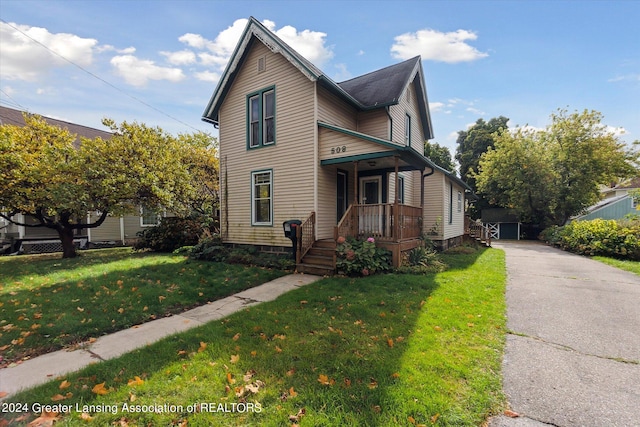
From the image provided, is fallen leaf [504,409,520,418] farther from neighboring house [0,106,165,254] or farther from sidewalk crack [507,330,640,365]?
neighboring house [0,106,165,254]

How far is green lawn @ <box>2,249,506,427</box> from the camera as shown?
2549 millimetres

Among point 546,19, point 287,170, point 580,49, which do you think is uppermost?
point 546,19

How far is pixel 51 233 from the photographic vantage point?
16.8 meters

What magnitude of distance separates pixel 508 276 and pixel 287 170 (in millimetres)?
7832

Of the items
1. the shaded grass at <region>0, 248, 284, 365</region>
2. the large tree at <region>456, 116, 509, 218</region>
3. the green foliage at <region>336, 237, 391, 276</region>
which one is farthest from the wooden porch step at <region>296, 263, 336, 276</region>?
the large tree at <region>456, 116, 509, 218</region>

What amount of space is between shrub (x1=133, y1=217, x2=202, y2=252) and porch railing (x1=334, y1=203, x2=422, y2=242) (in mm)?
8623

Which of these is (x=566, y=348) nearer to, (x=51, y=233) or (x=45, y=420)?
(x=45, y=420)

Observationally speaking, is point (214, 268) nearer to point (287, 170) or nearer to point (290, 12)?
point (287, 170)

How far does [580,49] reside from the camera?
8.56 m

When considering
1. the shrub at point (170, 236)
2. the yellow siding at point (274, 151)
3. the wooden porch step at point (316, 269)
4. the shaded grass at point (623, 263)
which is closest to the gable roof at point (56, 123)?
the shrub at point (170, 236)

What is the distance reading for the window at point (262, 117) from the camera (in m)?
10.9

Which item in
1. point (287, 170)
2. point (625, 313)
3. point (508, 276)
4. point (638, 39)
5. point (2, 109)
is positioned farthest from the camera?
point (2, 109)

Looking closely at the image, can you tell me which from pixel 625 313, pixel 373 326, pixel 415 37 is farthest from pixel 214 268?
pixel 415 37

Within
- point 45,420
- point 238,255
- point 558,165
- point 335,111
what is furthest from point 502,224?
point 45,420
